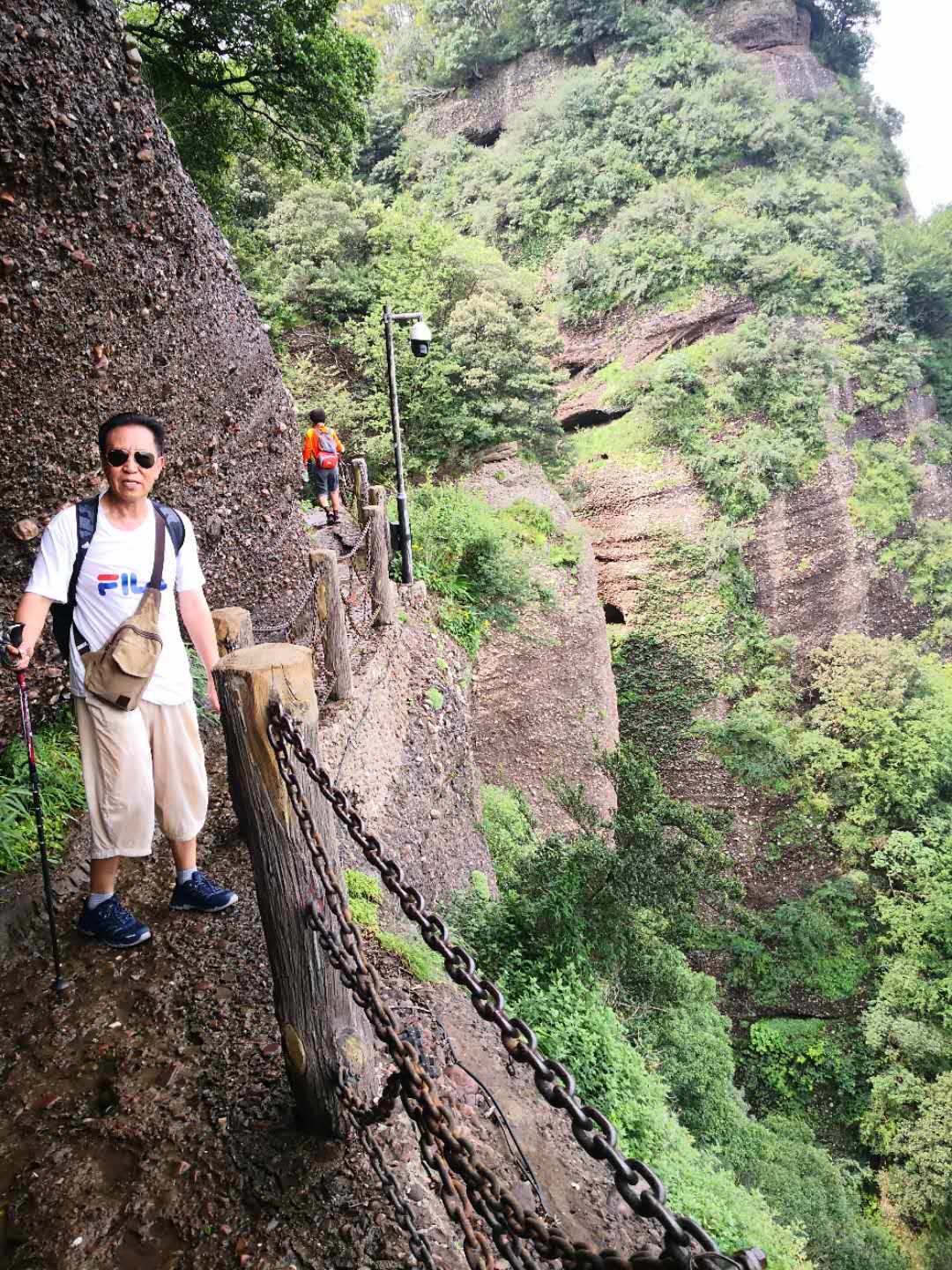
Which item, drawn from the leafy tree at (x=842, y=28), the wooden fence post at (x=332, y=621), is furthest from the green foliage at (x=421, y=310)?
the leafy tree at (x=842, y=28)

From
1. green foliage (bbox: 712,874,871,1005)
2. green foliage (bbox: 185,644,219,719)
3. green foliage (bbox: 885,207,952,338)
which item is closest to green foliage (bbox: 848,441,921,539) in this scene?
green foliage (bbox: 885,207,952,338)

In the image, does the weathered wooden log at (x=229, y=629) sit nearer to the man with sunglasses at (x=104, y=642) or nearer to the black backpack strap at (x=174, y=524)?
the man with sunglasses at (x=104, y=642)

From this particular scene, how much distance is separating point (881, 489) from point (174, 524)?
19.0 meters

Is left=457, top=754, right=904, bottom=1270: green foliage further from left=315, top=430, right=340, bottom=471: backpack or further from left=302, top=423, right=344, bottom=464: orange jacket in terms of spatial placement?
left=302, top=423, right=344, bottom=464: orange jacket

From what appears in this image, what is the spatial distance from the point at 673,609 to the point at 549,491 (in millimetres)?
4351

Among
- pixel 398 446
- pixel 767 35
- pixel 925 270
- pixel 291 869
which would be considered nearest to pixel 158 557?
pixel 291 869

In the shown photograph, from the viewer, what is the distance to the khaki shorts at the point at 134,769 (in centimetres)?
263

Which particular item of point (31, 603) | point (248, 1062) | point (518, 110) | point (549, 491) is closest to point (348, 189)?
point (549, 491)

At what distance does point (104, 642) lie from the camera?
255 centimetres

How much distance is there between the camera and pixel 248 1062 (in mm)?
2539

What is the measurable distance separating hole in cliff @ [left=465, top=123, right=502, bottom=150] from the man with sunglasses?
88.3 ft

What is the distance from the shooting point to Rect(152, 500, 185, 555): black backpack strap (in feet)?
8.77

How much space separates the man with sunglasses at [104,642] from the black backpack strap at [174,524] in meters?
0.02

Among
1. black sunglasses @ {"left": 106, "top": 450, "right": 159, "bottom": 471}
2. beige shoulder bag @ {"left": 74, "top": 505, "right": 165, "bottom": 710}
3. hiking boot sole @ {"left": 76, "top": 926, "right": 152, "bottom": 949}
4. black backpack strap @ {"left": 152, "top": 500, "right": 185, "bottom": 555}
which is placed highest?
black sunglasses @ {"left": 106, "top": 450, "right": 159, "bottom": 471}
